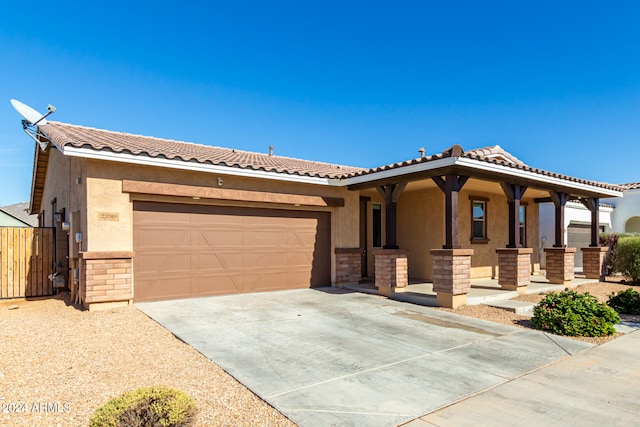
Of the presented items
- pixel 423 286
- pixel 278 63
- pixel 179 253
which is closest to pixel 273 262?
pixel 179 253

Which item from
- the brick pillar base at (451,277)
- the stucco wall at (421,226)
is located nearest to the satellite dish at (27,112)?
the brick pillar base at (451,277)

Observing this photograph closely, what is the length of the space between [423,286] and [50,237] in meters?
11.1

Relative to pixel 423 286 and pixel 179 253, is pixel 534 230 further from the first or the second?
pixel 179 253

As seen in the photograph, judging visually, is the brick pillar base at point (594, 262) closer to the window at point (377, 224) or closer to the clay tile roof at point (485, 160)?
the clay tile roof at point (485, 160)

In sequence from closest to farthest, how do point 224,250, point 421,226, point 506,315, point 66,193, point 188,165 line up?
point 506,315 → point 188,165 → point 224,250 → point 66,193 → point 421,226

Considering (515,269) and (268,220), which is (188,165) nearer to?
(268,220)

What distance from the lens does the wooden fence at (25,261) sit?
10750 mm

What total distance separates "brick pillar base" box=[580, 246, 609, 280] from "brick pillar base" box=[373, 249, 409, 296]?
8411 millimetres

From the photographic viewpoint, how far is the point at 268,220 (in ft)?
37.0

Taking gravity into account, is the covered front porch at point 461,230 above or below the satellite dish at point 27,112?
below

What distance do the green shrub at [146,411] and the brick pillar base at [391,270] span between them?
26.1 feet

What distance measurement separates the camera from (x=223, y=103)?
20.2 m

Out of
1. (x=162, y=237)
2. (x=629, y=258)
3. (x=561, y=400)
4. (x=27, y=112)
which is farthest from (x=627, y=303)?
(x=27, y=112)

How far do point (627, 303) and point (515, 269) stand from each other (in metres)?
2.39
